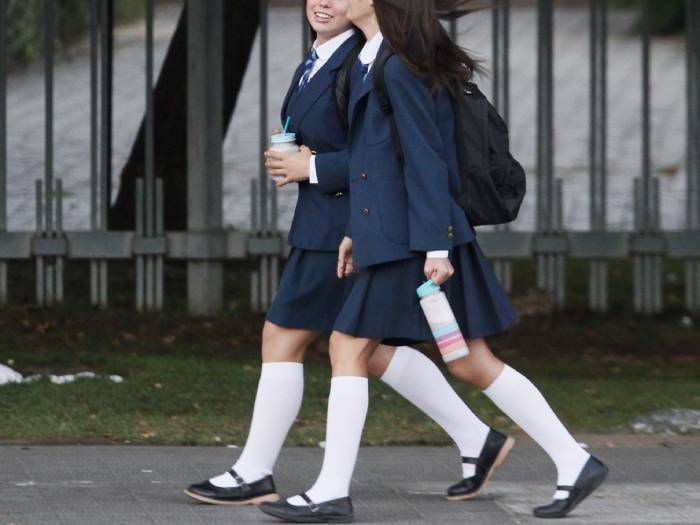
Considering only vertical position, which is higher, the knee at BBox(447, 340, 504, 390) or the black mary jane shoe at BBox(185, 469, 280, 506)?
the knee at BBox(447, 340, 504, 390)

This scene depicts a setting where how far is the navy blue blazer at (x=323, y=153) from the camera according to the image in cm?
541

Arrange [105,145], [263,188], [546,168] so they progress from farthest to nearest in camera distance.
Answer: [546,168]
[263,188]
[105,145]

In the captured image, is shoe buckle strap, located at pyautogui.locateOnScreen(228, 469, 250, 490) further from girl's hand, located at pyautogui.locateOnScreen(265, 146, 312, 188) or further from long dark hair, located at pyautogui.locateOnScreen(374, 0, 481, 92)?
long dark hair, located at pyautogui.locateOnScreen(374, 0, 481, 92)

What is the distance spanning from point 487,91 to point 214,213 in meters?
7.36

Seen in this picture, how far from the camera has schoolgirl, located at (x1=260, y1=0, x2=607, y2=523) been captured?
5.16 metres

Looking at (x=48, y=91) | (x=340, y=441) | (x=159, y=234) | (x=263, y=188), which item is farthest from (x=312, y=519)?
(x=48, y=91)

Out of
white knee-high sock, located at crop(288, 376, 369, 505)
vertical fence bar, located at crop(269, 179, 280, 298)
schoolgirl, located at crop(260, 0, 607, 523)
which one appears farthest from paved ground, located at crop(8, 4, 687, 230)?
white knee-high sock, located at crop(288, 376, 369, 505)

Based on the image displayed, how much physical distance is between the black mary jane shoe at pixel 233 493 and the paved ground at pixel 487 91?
245 centimetres

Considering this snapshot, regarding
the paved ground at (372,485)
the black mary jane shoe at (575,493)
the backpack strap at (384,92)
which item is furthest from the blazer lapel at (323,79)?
the black mary jane shoe at (575,493)

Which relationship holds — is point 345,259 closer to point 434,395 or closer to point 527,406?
point 434,395

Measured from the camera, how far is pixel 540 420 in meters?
5.41

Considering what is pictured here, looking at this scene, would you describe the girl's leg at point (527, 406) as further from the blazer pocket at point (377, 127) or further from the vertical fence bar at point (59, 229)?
the vertical fence bar at point (59, 229)

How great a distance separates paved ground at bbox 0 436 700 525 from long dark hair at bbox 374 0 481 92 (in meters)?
1.40

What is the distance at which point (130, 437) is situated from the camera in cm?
698
